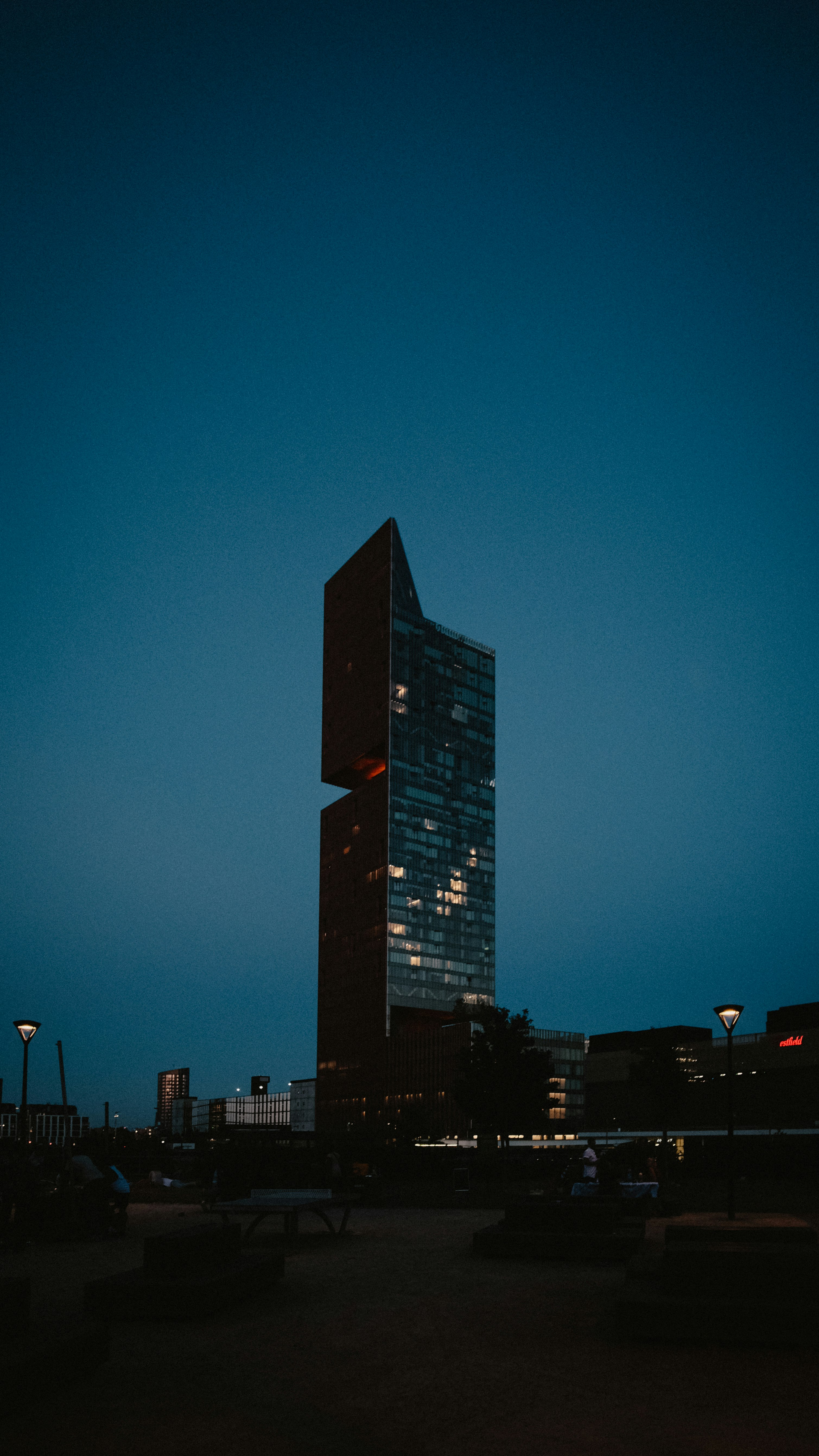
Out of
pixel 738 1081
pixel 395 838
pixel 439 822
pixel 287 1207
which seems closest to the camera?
pixel 287 1207

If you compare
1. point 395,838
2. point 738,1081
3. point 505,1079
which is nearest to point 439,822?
point 395,838

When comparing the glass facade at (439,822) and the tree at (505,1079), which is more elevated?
the glass facade at (439,822)

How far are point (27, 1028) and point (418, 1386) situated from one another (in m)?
18.6

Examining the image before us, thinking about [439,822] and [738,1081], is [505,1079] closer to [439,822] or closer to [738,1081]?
[738,1081]

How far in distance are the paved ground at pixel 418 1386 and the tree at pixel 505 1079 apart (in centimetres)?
3040

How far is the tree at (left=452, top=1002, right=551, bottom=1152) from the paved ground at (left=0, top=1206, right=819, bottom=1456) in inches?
1197

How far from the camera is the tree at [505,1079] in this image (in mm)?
41750

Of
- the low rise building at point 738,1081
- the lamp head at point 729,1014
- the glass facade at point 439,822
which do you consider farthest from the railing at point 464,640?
the lamp head at point 729,1014

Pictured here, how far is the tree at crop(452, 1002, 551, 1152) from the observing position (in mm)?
41750

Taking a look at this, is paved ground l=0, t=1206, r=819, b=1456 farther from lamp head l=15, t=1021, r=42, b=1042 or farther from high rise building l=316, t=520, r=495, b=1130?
high rise building l=316, t=520, r=495, b=1130

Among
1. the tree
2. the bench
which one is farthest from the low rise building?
the bench

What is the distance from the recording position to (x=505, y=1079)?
137ft

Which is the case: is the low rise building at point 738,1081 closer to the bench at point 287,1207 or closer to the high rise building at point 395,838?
the high rise building at point 395,838

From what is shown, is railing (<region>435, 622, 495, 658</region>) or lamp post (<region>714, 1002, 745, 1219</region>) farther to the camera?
railing (<region>435, 622, 495, 658</region>)
